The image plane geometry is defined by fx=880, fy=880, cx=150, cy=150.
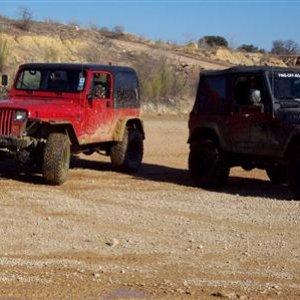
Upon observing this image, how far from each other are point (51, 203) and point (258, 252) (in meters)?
3.86

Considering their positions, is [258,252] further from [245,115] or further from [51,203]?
[245,115]

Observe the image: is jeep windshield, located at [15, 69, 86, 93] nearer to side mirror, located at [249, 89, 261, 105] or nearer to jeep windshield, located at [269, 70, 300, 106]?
side mirror, located at [249, 89, 261, 105]

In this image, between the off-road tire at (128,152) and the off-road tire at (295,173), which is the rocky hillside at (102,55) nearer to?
the off-road tire at (128,152)

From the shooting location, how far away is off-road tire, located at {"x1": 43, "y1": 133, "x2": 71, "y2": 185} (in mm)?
14172

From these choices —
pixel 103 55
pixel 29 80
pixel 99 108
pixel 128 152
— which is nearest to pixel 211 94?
pixel 99 108

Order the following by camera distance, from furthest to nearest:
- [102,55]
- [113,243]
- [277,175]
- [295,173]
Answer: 1. [102,55]
2. [277,175]
3. [295,173]
4. [113,243]

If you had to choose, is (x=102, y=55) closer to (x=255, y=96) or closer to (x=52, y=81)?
(x=52, y=81)

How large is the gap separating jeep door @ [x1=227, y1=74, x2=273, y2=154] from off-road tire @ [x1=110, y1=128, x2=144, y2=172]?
330cm

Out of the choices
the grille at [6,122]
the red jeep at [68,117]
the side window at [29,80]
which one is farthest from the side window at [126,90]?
the grille at [6,122]

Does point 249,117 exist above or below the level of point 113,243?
above

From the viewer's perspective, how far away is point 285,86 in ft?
45.6

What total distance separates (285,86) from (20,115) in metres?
4.26

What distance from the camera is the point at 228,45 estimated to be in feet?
258

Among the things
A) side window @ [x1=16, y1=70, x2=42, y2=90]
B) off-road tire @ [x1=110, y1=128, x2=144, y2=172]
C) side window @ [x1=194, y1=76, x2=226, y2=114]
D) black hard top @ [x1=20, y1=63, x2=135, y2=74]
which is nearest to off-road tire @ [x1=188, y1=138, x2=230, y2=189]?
side window @ [x1=194, y1=76, x2=226, y2=114]
